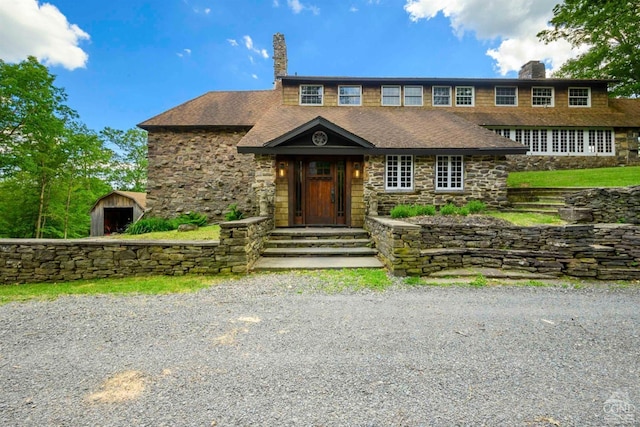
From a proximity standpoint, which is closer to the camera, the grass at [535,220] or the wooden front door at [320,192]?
the grass at [535,220]

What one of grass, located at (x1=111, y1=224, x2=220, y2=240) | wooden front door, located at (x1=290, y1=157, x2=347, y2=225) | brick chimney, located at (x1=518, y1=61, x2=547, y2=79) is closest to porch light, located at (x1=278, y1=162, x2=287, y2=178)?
wooden front door, located at (x1=290, y1=157, x2=347, y2=225)

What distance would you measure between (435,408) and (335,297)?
285 cm

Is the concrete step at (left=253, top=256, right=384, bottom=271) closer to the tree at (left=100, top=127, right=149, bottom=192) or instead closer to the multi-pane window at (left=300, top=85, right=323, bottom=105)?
A: the multi-pane window at (left=300, top=85, right=323, bottom=105)

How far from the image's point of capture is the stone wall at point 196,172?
47.3ft

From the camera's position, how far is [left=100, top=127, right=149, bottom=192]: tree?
3102 centimetres

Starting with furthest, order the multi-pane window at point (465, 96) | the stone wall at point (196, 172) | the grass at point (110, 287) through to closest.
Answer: the multi-pane window at point (465, 96)
the stone wall at point (196, 172)
the grass at point (110, 287)

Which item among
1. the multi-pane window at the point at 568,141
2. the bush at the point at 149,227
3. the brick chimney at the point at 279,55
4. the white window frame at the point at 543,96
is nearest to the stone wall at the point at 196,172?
the bush at the point at 149,227

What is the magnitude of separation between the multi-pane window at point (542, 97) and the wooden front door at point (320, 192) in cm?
1485

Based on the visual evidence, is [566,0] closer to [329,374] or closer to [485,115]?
[485,115]

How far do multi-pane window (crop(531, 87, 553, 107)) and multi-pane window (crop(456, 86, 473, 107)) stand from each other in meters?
4.07

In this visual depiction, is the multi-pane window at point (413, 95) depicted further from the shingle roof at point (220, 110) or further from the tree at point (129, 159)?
the tree at point (129, 159)

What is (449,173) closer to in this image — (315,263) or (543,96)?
(315,263)

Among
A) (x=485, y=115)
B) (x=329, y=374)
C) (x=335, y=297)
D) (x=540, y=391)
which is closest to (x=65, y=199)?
(x=335, y=297)

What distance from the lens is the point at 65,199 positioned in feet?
66.1
